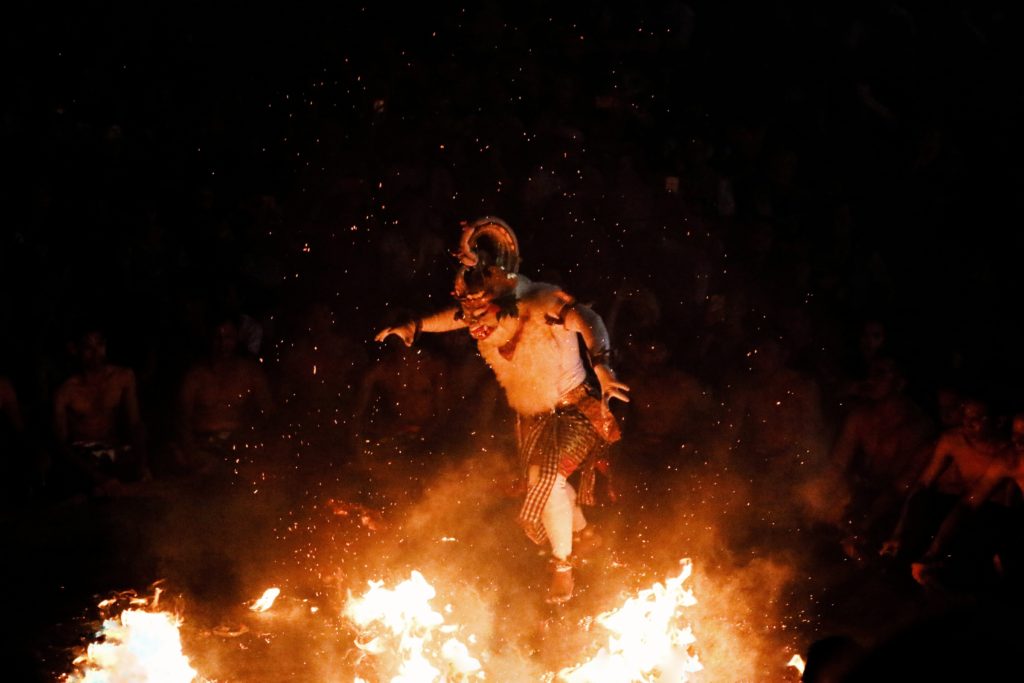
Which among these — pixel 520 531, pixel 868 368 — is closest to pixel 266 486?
pixel 520 531

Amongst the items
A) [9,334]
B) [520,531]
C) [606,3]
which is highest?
[606,3]

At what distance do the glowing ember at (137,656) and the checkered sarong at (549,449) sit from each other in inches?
78.4

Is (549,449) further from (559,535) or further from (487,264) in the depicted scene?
(487,264)

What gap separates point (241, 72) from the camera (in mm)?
9383

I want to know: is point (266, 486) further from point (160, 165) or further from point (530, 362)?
point (160, 165)

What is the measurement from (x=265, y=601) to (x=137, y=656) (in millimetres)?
1013

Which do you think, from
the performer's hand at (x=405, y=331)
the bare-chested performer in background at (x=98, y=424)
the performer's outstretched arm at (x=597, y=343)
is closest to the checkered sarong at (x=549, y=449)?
the performer's outstretched arm at (x=597, y=343)

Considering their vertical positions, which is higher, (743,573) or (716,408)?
(716,408)

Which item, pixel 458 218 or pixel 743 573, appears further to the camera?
pixel 458 218

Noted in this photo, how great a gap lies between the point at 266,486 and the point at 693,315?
3671 millimetres

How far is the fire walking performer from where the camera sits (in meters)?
5.74

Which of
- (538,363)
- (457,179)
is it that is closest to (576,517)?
(538,363)

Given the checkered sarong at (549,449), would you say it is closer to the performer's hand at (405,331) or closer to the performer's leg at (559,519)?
the performer's leg at (559,519)

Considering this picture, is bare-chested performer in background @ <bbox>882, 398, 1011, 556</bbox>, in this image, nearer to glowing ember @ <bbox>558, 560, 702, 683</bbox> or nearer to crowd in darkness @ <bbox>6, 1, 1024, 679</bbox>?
crowd in darkness @ <bbox>6, 1, 1024, 679</bbox>
